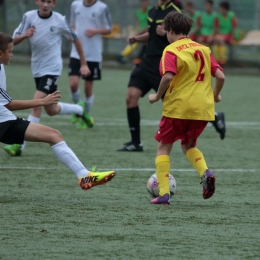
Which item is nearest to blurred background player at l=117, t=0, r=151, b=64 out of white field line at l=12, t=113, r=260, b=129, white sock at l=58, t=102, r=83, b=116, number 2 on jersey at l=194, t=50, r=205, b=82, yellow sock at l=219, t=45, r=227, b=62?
yellow sock at l=219, t=45, r=227, b=62

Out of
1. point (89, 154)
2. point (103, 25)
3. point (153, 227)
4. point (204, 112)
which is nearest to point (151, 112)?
point (103, 25)

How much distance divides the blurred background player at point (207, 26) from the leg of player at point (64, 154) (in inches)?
695

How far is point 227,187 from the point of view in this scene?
736 cm

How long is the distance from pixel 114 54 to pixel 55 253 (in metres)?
21.2

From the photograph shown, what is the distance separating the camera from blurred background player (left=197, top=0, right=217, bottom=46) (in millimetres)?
23703

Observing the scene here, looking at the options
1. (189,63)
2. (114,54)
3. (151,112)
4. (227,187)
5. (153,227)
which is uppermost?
(189,63)

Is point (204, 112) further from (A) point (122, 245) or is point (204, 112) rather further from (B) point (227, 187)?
(A) point (122, 245)

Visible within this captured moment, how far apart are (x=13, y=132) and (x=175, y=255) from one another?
2.08 metres

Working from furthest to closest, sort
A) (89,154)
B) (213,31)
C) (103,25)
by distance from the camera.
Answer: (213,31) → (103,25) → (89,154)

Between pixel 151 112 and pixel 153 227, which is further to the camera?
pixel 151 112

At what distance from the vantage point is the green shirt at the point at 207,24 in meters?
23.8

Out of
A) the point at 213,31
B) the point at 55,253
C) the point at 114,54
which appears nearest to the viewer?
the point at 55,253

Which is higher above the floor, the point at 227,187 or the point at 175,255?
the point at 175,255

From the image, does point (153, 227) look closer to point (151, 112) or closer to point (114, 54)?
point (151, 112)
